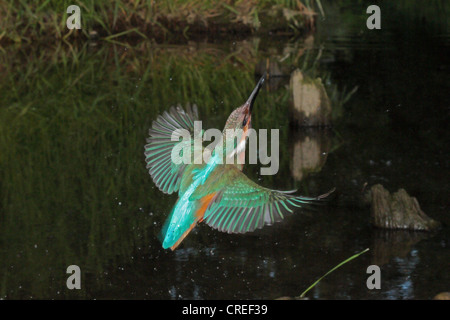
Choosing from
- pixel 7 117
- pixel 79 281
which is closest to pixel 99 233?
pixel 79 281

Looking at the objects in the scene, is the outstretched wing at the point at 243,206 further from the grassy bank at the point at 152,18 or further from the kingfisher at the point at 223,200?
the grassy bank at the point at 152,18

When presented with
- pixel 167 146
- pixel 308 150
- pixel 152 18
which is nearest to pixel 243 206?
pixel 167 146

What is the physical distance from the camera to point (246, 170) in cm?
880

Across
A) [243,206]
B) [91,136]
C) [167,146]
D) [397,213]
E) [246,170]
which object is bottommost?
[243,206]

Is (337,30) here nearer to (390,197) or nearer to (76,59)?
(76,59)

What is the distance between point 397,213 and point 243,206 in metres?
3.24

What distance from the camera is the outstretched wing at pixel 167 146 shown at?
15.0 ft

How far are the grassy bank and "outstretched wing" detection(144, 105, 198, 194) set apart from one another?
38.5 ft

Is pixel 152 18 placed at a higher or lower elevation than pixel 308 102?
higher

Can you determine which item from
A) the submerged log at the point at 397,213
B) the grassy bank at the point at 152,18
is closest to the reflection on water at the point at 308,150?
the submerged log at the point at 397,213

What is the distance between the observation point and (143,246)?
6.91 meters

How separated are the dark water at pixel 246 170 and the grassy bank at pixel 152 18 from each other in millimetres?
588

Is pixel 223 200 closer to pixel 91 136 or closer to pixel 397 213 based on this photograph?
pixel 397 213
